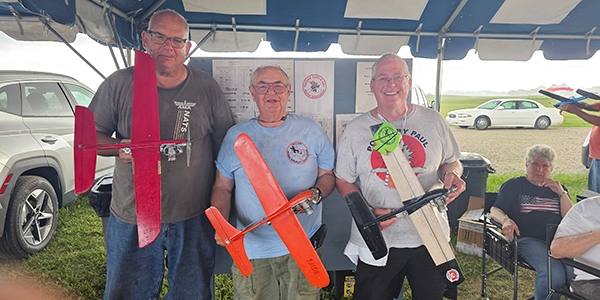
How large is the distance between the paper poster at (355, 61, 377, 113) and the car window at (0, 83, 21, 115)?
3.42 meters

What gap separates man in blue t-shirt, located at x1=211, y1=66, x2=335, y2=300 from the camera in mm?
1403

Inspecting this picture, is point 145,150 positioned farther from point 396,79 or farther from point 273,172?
point 396,79

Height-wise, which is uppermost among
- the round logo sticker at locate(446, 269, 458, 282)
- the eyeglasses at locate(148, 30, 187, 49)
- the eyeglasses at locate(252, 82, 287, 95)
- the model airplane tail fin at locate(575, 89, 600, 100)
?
the eyeglasses at locate(148, 30, 187, 49)

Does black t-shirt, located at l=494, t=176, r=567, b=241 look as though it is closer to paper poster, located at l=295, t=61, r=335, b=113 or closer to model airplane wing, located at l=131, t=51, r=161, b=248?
paper poster, located at l=295, t=61, r=335, b=113

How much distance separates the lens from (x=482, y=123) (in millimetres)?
12594

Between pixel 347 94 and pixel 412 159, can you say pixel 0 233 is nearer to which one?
pixel 347 94

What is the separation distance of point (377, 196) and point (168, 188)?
1.14 m

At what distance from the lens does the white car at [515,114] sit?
1138 cm

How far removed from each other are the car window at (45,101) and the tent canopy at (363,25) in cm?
98

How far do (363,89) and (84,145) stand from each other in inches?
66.5

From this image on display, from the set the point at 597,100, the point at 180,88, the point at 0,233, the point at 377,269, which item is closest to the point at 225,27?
the point at 180,88

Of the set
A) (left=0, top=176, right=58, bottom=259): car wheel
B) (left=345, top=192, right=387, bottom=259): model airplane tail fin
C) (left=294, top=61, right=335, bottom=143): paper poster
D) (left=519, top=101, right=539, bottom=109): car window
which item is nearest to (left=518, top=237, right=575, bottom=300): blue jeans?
(left=345, top=192, right=387, bottom=259): model airplane tail fin

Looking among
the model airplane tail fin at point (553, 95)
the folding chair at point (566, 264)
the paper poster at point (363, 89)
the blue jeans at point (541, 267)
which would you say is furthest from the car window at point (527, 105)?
the paper poster at point (363, 89)

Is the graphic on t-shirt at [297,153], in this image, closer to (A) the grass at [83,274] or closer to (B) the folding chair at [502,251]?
(A) the grass at [83,274]
